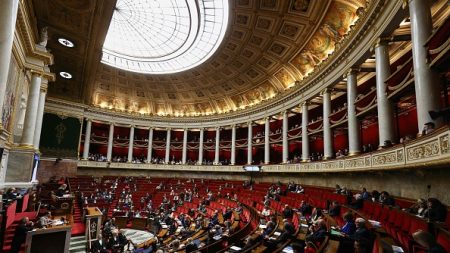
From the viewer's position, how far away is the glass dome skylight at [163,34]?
1900 cm

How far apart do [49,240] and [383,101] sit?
12884mm

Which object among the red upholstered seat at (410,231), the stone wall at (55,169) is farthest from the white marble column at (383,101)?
the stone wall at (55,169)

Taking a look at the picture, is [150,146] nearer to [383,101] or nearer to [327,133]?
[327,133]

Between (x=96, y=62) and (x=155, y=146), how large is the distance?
17265 millimetres

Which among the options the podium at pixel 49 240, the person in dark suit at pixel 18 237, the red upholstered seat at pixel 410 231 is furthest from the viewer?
the podium at pixel 49 240

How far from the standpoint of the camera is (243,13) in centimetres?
1619

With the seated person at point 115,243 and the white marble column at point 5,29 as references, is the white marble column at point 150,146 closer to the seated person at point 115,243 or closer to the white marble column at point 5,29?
the seated person at point 115,243

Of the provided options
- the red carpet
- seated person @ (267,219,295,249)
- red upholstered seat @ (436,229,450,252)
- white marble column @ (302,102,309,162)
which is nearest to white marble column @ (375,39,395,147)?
seated person @ (267,219,295,249)

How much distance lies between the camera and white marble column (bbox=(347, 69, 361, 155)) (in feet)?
39.0

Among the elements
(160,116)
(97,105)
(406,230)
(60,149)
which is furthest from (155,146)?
(406,230)

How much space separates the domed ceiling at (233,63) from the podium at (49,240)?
901 cm

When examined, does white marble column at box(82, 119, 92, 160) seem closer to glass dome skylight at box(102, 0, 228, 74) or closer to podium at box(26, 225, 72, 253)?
glass dome skylight at box(102, 0, 228, 74)

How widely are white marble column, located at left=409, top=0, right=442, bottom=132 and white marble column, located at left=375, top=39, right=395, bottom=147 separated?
2278 millimetres

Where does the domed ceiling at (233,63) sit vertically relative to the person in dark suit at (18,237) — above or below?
above
